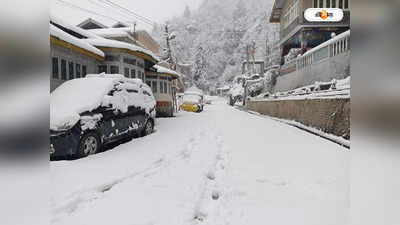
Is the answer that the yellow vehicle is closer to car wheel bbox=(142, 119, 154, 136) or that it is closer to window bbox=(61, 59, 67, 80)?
car wheel bbox=(142, 119, 154, 136)

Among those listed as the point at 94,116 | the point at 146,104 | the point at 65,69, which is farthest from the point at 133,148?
the point at 65,69

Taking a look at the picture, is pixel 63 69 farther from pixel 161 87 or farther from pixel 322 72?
pixel 322 72

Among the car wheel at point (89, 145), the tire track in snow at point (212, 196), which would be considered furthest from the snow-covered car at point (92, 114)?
the tire track in snow at point (212, 196)

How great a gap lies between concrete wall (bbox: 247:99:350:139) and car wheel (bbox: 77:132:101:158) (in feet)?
19.5

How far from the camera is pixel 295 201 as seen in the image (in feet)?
8.38

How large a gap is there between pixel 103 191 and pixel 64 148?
70.1 inches

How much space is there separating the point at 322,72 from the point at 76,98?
9180 mm

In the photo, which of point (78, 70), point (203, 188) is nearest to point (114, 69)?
point (78, 70)

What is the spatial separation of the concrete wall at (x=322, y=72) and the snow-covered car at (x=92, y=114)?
23.7ft

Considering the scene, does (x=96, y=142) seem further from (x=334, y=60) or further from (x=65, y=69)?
(x=334, y=60)

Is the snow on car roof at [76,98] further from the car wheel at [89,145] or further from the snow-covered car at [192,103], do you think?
the snow-covered car at [192,103]

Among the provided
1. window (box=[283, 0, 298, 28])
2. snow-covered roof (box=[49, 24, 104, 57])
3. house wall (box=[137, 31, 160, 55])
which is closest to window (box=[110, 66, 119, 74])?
snow-covered roof (box=[49, 24, 104, 57])

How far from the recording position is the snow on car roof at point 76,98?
3987 mm

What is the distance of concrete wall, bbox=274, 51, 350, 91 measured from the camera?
7484 mm
